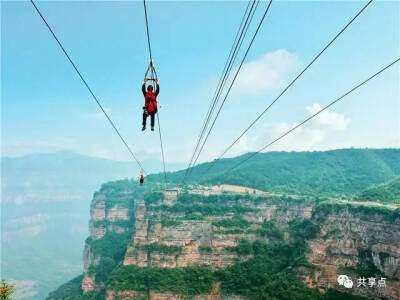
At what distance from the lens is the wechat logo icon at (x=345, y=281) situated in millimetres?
41281

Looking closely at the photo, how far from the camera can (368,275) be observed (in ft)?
137

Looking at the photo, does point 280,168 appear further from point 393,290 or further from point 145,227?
point 393,290

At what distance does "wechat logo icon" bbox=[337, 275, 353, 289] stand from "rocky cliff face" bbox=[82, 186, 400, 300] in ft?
1.78

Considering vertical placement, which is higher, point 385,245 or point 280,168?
point 280,168

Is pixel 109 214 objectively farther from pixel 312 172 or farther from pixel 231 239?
pixel 312 172

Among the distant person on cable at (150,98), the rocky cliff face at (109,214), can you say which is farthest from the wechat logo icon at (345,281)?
the rocky cliff face at (109,214)

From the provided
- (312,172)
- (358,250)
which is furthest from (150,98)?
(312,172)

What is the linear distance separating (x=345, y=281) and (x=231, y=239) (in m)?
22.3

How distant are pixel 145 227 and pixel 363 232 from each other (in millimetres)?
32766

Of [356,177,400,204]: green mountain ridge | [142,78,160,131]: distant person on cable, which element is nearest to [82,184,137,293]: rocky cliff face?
[356,177,400,204]: green mountain ridge

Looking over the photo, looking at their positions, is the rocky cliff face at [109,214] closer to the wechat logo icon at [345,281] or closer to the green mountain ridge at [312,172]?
the green mountain ridge at [312,172]

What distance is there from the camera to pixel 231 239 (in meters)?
61.7

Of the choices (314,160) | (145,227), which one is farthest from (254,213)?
(314,160)

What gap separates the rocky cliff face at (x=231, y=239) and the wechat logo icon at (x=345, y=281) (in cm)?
54
